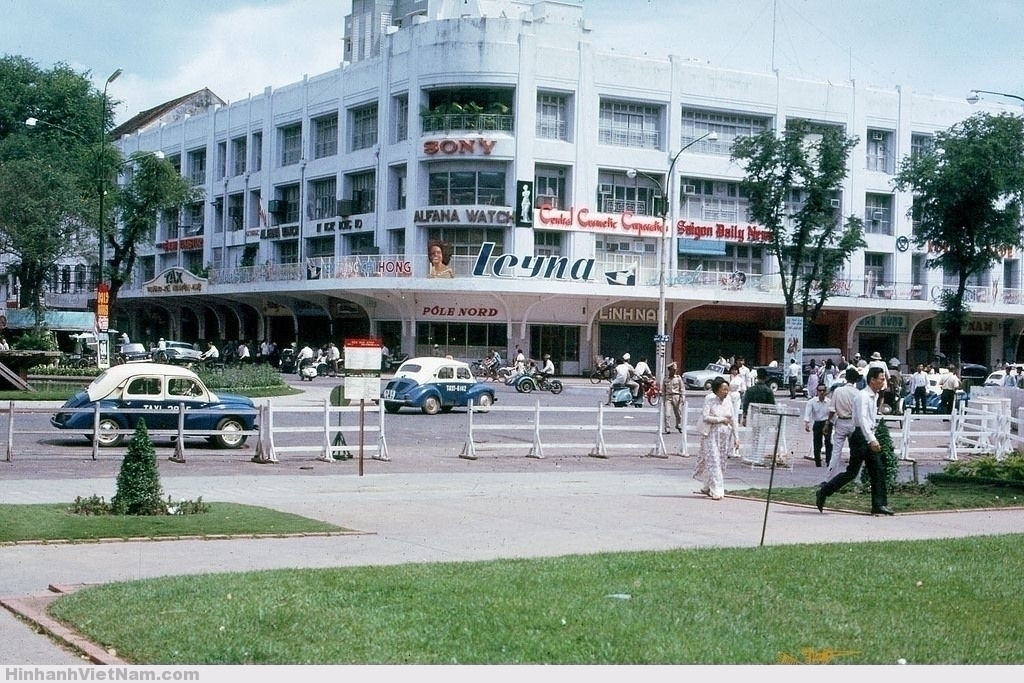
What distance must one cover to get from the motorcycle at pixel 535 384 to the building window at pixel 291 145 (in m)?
23.4

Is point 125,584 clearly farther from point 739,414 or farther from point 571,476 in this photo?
point 739,414

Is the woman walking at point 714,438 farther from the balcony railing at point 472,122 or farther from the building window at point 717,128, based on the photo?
the building window at point 717,128

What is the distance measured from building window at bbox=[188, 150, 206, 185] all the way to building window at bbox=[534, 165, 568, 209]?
85.9 ft

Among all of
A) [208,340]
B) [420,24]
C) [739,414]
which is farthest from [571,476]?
[208,340]

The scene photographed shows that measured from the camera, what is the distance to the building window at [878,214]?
2594 inches

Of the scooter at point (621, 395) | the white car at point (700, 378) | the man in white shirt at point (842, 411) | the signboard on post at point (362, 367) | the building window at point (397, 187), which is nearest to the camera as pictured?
the man in white shirt at point (842, 411)

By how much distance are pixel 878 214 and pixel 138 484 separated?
58174 mm

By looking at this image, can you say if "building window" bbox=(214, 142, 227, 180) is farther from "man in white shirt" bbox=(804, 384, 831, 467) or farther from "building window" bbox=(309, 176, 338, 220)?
"man in white shirt" bbox=(804, 384, 831, 467)

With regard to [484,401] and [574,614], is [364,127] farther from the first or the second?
[574,614]

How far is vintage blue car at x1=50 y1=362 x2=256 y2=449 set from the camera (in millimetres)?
24094

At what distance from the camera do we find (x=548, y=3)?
61.0m

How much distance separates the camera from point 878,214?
66.2 meters

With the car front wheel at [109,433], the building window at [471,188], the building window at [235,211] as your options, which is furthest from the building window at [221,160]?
the car front wheel at [109,433]

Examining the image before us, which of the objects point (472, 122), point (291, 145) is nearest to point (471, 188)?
point (472, 122)
